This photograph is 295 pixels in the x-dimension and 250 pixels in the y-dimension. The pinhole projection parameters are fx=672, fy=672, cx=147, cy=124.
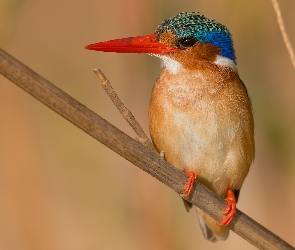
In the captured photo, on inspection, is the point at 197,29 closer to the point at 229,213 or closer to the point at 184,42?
the point at 184,42

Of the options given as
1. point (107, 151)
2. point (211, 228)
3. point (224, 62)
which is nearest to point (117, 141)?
point (224, 62)

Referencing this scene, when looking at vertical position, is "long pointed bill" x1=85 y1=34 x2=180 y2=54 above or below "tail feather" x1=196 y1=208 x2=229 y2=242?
above

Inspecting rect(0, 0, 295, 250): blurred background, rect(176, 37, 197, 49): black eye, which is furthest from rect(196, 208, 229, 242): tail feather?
rect(176, 37, 197, 49): black eye

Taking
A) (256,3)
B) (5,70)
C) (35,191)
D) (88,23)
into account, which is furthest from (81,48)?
(5,70)

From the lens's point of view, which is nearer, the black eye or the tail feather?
the black eye

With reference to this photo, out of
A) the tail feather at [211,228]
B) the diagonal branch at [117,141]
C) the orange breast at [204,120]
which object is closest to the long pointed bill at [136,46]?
the orange breast at [204,120]

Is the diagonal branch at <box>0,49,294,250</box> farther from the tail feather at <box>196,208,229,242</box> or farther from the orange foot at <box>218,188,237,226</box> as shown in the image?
the tail feather at <box>196,208,229,242</box>

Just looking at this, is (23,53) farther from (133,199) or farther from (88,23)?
(133,199)
